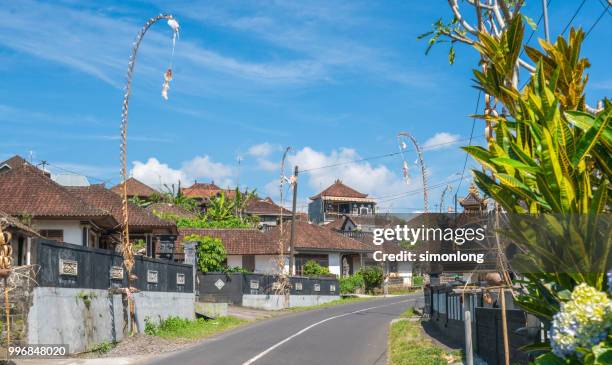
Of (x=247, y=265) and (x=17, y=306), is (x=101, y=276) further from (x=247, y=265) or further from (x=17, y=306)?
(x=247, y=265)

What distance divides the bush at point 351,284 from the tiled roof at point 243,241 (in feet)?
18.5

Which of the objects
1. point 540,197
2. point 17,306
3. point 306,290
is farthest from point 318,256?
point 540,197

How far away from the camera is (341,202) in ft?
303

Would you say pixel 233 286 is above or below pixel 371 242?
below

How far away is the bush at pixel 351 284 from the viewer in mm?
52875

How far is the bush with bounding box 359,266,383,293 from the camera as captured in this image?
56.2 m

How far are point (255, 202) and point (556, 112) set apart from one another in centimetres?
8490

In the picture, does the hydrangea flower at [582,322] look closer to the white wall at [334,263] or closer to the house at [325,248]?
the house at [325,248]

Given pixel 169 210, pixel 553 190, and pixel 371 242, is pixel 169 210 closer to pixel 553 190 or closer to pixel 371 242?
pixel 371 242

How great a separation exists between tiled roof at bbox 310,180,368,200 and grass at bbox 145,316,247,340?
63.7m

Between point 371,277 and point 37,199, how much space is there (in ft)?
105

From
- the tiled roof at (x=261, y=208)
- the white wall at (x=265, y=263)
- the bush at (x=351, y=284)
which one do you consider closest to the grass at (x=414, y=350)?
the white wall at (x=265, y=263)

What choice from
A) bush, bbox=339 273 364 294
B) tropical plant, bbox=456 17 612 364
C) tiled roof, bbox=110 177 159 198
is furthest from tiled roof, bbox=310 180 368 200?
tropical plant, bbox=456 17 612 364

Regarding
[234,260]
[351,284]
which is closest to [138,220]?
A: [234,260]
